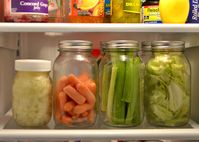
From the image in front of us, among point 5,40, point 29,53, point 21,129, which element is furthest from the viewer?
point 29,53

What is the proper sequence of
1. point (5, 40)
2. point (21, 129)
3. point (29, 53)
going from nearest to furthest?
point (21, 129), point (5, 40), point (29, 53)

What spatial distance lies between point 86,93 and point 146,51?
0.27 meters

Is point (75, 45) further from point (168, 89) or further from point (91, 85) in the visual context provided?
point (168, 89)

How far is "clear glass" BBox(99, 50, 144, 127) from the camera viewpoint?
97 cm

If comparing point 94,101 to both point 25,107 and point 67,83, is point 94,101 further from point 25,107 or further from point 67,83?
point 25,107

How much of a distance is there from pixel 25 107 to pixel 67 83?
14 centimetres

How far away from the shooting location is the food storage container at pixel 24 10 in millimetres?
944

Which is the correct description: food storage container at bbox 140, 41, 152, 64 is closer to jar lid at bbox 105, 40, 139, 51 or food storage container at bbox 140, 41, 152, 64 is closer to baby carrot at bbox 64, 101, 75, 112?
jar lid at bbox 105, 40, 139, 51

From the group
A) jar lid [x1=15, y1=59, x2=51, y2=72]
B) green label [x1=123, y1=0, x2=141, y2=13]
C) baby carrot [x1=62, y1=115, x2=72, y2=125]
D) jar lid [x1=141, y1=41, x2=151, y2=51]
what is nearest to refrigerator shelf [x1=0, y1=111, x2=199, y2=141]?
baby carrot [x1=62, y1=115, x2=72, y2=125]

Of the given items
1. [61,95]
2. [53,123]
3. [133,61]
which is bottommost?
[53,123]

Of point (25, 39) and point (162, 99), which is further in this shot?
point (25, 39)

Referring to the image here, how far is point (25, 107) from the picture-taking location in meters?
0.95

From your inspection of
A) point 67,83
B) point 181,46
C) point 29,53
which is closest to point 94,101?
point 67,83

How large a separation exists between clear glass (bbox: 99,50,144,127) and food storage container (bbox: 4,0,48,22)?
0.81 feet
